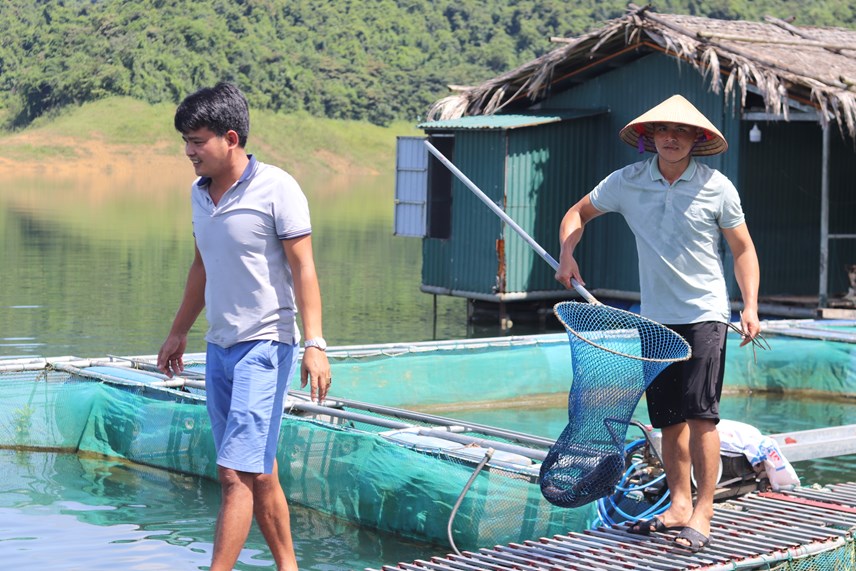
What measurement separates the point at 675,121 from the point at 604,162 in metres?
10.4

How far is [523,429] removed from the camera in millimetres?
10422

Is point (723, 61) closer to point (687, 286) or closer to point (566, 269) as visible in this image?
point (566, 269)

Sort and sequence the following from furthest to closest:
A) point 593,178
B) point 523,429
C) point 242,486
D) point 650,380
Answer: point 593,178, point 523,429, point 650,380, point 242,486

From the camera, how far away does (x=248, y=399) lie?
16.8ft

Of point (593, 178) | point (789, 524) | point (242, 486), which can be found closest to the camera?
point (242, 486)

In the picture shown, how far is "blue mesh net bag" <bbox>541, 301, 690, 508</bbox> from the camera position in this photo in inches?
225

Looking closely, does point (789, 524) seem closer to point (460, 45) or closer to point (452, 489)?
point (452, 489)

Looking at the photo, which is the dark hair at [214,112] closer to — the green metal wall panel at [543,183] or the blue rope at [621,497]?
the blue rope at [621,497]

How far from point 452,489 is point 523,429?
3643 millimetres

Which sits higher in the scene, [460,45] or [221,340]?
[460,45]

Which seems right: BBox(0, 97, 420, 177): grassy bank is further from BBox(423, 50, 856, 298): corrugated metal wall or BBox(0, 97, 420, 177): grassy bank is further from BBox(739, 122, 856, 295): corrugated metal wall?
BBox(739, 122, 856, 295): corrugated metal wall

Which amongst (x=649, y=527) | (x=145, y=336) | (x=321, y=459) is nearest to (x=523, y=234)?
(x=321, y=459)

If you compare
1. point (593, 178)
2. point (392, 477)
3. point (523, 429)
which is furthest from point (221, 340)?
point (593, 178)

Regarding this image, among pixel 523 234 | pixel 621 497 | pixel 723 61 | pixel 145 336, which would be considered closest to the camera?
pixel 621 497
